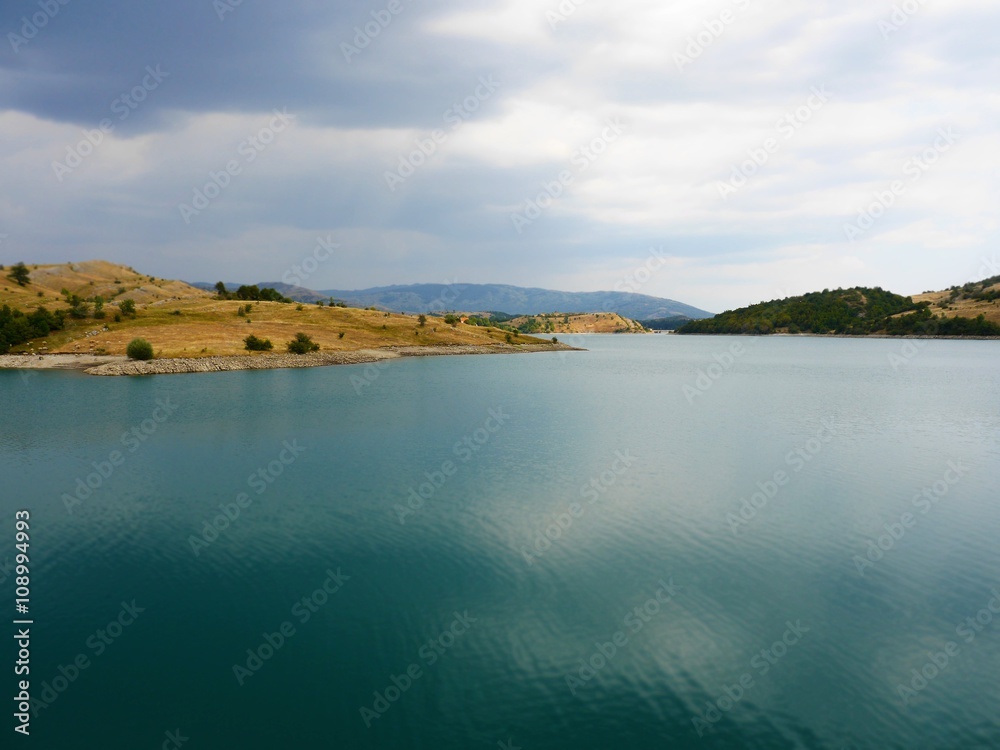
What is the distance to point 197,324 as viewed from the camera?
412 feet

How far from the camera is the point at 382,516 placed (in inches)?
1152


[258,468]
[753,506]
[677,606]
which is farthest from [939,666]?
[258,468]

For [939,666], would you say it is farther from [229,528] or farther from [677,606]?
[229,528]

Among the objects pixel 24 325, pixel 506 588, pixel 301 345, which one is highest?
pixel 24 325

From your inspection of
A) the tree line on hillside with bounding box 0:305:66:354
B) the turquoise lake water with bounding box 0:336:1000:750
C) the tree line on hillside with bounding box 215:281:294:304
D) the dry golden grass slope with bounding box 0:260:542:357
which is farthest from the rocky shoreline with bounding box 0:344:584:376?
the tree line on hillside with bounding box 215:281:294:304

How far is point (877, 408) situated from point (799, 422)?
689 inches

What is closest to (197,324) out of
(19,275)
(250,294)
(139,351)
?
(139,351)

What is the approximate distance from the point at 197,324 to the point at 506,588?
128745 millimetres

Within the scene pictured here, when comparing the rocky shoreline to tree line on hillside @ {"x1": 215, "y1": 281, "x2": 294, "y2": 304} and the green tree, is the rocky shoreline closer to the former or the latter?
tree line on hillside @ {"x1": 215, "y1": 281, "x2": 294, "y2": 304}

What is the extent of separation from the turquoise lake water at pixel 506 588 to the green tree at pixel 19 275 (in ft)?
510

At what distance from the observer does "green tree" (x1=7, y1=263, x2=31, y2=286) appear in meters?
161

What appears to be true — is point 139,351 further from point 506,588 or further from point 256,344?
point 506,588

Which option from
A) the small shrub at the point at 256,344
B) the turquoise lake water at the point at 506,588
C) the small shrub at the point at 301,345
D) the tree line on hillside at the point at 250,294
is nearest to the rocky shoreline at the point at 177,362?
the small shrub at the point at 301,345

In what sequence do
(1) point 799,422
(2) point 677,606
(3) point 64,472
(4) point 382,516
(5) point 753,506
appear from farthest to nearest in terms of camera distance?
(1) point 799,422 → (3) point 64,472 → (5) point 753,506 → (4) point 382,516 → (2) point 677,606
